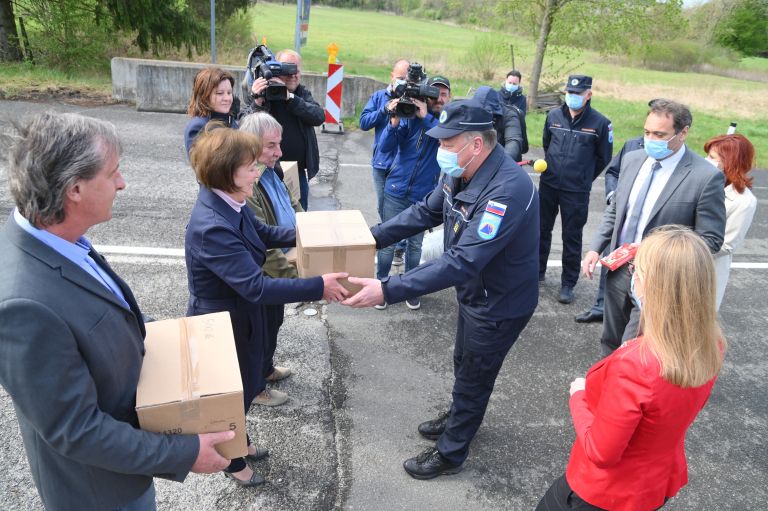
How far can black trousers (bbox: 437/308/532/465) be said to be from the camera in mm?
2934

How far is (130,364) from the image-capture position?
1.80m

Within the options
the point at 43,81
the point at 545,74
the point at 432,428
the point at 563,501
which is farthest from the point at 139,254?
the point at 545,74

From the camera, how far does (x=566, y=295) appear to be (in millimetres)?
5352

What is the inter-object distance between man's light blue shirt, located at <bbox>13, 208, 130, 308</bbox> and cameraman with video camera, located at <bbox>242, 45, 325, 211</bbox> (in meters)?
3.35

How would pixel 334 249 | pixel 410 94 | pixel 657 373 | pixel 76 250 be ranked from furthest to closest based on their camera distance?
pixel 410 94 → pixel 334 249 → pixel 657 373 → pixel 76 250

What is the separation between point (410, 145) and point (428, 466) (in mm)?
2878

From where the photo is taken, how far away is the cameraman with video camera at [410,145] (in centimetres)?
479

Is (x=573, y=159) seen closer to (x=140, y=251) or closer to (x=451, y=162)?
(x=451, y=162)

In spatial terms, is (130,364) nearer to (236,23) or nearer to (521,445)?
(521,445)

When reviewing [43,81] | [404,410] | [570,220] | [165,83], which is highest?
[570,220]

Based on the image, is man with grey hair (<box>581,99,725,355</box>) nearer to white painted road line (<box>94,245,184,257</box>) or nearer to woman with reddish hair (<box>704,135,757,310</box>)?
woman with reddish hair (<box>704,135,757,310</box>)

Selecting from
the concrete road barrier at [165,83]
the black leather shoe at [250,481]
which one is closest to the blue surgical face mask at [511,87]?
the concrete road barrier at [165,83]

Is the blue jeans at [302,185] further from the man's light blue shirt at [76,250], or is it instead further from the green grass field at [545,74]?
the green grass field at [545,74]

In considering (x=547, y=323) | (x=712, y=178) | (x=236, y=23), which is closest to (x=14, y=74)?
(x=236, y=23)
